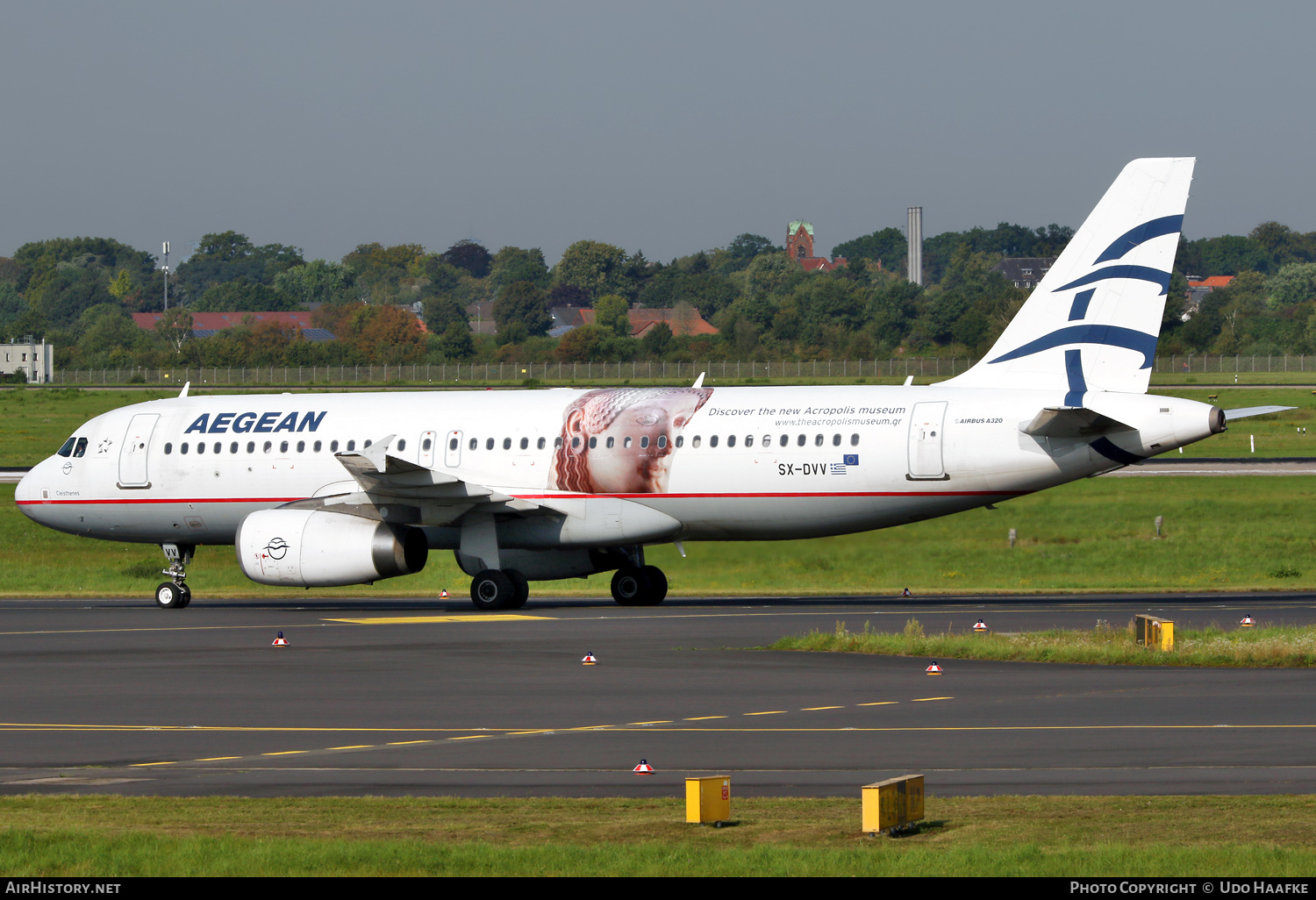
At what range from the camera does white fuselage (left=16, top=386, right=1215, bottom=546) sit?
108 ft

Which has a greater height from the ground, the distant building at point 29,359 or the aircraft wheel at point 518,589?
the distant building at point 29,359

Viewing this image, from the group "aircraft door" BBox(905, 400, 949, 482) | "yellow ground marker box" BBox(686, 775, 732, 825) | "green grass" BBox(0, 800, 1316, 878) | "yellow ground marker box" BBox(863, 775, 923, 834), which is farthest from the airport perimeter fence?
"yellow ground marker box" BBox(863, 775, 923, 834)

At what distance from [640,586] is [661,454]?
11.0 ft

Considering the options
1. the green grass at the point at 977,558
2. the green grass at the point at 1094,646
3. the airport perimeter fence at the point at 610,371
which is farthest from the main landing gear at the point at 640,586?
the airport perimeter fence at the point at 610,371

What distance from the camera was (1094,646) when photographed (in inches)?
1006

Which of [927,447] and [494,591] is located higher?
[927,447]

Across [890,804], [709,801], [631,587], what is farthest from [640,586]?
[890,804]

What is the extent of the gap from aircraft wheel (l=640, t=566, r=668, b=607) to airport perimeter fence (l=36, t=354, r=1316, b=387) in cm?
4912

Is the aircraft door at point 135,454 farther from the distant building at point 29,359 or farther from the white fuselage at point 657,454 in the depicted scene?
the distant building at point 29,359

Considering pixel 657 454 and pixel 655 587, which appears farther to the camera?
pixel 655 587

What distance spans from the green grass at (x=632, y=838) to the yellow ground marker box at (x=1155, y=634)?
11494 mm

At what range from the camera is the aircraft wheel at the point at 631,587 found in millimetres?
37000

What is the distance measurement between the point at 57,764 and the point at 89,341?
16769cm

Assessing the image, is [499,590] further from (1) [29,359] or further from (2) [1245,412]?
(1) [29,359]
